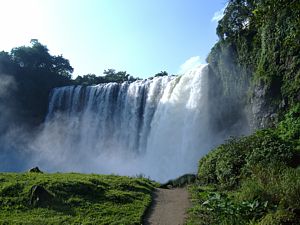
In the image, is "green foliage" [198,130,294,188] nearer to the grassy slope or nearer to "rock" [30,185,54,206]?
the grassy slope

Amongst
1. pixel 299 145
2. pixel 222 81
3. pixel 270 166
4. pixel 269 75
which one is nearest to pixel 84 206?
pixel 270 166

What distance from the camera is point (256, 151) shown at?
44.9 ft

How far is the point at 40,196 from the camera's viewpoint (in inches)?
466

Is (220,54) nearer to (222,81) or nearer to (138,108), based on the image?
(222,81)

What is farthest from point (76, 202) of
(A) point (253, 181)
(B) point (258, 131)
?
(B) point (258, 131)

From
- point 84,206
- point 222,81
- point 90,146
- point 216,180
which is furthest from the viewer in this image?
point 90,146

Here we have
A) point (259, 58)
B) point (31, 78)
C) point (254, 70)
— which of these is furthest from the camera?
point (31, 78)

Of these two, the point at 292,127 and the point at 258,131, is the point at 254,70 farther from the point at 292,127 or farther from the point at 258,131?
the point at 292,127

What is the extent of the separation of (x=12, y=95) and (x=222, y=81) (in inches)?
1202

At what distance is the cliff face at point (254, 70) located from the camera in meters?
20.0

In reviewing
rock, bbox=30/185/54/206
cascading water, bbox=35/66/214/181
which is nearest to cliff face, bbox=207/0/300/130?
cascading water, bbox=35/66/214/181

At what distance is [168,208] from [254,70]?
45.9ft

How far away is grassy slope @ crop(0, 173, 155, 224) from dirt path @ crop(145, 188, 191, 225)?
0.28m

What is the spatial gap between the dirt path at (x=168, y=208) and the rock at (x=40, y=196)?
274cm
